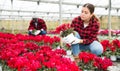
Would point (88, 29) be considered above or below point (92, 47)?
above

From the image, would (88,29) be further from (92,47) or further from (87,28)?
(92,47)

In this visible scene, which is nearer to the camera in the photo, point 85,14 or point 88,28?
point 85,14

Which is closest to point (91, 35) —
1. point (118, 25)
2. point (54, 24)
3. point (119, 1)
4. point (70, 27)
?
point (70, 27)

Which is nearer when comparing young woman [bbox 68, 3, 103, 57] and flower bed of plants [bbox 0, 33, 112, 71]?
flower bed of plants [bbox 0, 33, 112, 71]

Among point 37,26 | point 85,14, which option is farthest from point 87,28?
point 37,26

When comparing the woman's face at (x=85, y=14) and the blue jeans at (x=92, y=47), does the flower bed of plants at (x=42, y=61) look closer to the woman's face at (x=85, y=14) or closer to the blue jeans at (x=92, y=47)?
the blue jeans at (x=92, y=47)

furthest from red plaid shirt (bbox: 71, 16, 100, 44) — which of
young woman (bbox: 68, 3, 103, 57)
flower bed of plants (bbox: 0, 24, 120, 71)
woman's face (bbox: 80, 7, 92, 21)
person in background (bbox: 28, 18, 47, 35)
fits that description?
person in background (bbox: 28, 18, 47, 35)

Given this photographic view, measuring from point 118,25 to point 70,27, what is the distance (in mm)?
22057

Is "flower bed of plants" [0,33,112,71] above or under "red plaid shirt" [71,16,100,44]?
under

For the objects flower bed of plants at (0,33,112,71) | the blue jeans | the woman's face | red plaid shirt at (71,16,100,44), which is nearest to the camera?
flower bed of plants at (0,33,112,71)

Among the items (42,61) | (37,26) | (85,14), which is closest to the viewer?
(42,61)

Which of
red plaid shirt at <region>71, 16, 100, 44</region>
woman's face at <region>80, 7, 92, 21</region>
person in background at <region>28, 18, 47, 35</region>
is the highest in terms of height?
woman's face at <region>80, 7, 92, 21</region>

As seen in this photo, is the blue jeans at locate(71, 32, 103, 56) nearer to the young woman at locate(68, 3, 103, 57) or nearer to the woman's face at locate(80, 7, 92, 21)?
the young woman at locate(68, 3, 103, 57)

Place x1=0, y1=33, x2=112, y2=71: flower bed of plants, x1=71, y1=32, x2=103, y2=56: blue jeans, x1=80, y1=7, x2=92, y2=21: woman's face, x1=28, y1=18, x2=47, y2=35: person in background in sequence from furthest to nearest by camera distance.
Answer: x1=28, y1=18, x2=47, y2=35: person in background < x1=80, y1=7, x2=92, y2=21: woman's face < x1=71, y1=32, x2=103, y2=56: blue jeans < x1=0, y1=33, x2=112, y2=71: flower bed of plants
